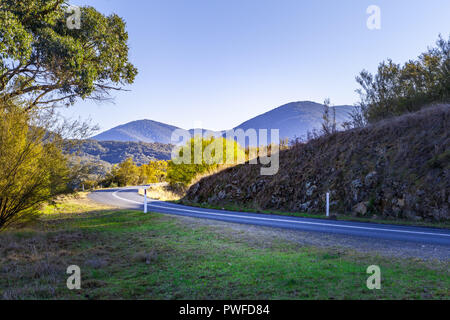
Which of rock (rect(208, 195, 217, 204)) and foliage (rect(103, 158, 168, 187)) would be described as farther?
foliage (rect(103, 158, 168, 187))

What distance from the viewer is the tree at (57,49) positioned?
1039 centimetres

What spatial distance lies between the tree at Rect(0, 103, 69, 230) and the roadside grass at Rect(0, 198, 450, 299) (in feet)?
4.86

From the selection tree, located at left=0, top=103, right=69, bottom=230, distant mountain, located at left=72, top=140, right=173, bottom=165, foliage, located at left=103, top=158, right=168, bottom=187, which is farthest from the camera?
distant mountain, located at left=72, top=140, right=173, bottom=165

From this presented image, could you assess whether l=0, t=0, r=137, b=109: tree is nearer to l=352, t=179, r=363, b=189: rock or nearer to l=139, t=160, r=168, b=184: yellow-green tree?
l=352, t=179, r=363, b=189: rock

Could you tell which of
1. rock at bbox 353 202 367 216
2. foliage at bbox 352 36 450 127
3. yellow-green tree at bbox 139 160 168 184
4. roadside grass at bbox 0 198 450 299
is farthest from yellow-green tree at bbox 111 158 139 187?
roadside grass at bbox 0 198 450 299

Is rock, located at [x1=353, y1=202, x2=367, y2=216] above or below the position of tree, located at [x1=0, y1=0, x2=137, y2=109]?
below

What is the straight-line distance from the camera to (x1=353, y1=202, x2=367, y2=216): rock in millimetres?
13836

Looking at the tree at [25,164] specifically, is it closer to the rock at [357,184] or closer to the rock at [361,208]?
the rock at [361,208]

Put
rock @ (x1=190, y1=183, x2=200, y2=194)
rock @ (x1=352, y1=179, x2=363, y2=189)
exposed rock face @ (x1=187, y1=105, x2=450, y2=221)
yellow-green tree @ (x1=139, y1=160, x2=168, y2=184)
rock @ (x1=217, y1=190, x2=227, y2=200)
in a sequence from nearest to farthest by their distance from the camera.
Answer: exposed rock face @ (x1=187, y1=105, x2=450, y2=221) → rock @ (x1=352, y1=179, x2=363, y2=189) → rock @ (x1=217, y1=190, x2=227, y2=200) → rock @ (x1=190, y1=183, x2=200, y2=194) → yellow-green tree @ (x1=139, y1=160, x2=168, y2=184)

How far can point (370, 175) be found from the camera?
15148mm

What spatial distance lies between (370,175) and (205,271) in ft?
40.8

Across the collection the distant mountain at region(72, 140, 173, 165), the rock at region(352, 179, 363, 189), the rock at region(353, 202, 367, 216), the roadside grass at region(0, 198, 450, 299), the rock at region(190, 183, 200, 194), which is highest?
the distant mountain at region(72, 140, 173, 165)

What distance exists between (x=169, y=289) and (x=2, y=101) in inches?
341

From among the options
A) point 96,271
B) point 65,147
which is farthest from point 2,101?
point 96,271
